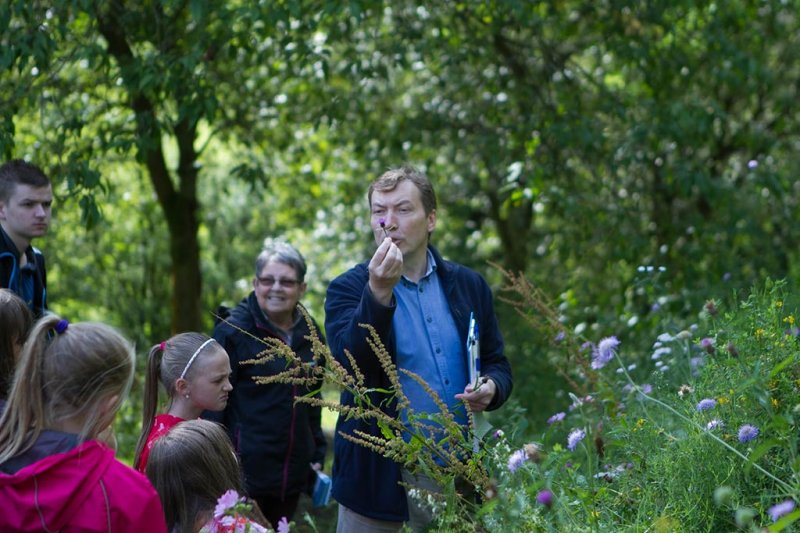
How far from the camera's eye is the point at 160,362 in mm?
4012

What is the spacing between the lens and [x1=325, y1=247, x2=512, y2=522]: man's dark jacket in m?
3.40

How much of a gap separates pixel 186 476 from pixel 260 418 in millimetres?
1354

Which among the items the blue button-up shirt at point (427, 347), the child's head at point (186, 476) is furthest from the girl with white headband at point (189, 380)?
the blue button-up shirt at point (427, 347)

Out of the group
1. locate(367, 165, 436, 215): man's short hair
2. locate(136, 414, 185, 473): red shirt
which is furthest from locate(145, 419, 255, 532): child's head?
locate(367, 165, 436, 215): man's short hair

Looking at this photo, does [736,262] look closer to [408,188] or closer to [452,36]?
[452,36]

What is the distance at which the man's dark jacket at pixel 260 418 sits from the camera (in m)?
4.52

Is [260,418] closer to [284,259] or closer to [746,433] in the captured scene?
[284,259]

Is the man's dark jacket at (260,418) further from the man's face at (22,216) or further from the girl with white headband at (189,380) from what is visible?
the man's face at (22,216)

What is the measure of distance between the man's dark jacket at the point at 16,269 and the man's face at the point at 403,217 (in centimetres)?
170

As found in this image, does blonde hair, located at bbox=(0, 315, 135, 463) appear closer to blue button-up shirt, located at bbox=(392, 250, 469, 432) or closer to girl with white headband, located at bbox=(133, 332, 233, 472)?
blue button-up shirt, located at bbox=(392, 250, 469, 432)

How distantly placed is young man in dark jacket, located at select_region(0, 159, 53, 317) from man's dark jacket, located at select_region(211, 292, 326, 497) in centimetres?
86

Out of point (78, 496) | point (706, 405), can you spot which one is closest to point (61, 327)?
point (78, 496)

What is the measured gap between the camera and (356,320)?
3334 mm

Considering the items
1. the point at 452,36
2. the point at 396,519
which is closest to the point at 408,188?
the point at 396,519
